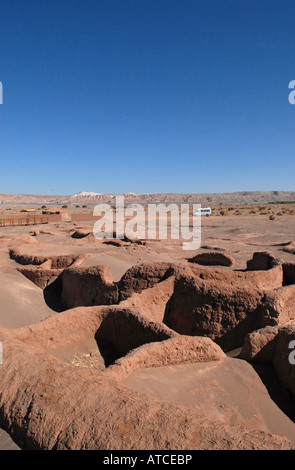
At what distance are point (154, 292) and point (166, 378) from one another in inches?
87.2

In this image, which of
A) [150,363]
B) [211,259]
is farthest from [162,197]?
[150,363]

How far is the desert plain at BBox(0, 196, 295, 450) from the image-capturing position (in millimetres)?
2303

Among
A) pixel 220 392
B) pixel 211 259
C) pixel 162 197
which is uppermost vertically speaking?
pixel 162 197

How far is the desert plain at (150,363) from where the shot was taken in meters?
2.30

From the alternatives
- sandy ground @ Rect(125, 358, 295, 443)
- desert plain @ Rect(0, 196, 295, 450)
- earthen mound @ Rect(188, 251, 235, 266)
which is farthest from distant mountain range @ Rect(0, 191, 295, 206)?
sandy ground @ Rect(125, 358, 295, 443)

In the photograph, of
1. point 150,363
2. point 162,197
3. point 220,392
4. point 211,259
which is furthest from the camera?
point 162,197

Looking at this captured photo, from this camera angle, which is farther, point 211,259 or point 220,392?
point 211,259

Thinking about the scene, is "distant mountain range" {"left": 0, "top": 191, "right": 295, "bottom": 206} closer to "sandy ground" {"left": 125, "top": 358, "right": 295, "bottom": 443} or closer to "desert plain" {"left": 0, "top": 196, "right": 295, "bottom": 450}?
"desert plain" {"left": 0, "top": 196, "right": 295, "bottom": 450}

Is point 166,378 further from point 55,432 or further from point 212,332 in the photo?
point 212,332

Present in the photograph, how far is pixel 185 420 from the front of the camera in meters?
2.31

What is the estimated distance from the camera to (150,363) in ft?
11.1

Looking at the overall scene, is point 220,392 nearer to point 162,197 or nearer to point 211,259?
point 211,259

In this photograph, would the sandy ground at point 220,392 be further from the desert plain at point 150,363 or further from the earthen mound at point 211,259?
the earthen mound at point 211,259

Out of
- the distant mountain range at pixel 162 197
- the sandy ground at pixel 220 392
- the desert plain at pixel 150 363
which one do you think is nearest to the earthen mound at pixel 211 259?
the desert plain at pixel 150 363
